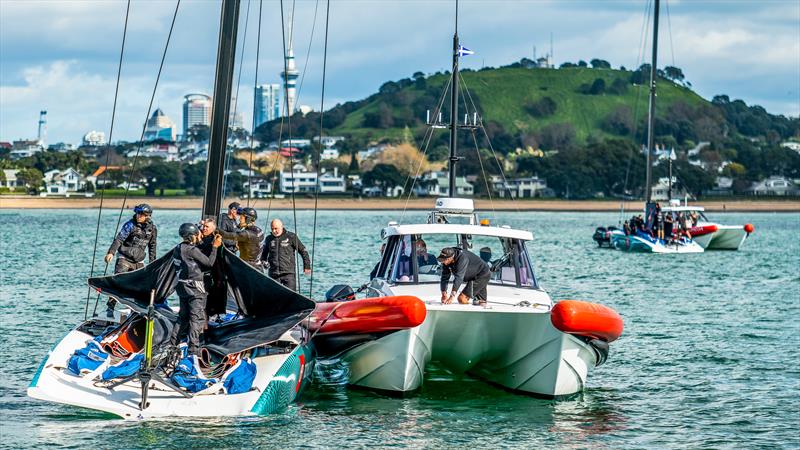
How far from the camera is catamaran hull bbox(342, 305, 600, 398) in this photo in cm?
1658

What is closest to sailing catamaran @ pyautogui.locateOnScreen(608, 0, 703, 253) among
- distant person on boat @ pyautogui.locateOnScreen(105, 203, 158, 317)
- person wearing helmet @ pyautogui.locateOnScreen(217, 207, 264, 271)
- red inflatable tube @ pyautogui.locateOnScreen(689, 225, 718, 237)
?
red inflatable tube @ pyautogui.locateOnScreen(689, 225, 718, 237)

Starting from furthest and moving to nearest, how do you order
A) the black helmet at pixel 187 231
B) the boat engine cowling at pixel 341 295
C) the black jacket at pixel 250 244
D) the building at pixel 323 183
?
the building at pixel 323 183
the boat engine cowling at pixel 341 295
the black jacket at pixel 250 244
the black helmet at pixel 187 231

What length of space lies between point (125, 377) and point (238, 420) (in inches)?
62.5

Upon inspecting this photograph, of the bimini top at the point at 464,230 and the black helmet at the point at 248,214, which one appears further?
the black helmet at the point at 248,214

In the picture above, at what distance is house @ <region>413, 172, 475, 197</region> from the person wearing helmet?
6206 inches

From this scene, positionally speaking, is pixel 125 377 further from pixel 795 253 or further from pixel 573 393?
pixel 795 253

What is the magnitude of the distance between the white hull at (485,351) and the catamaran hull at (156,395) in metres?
1.56

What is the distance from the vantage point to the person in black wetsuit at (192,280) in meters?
15.7

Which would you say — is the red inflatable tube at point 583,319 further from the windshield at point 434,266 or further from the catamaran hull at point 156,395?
the catamaran hull at point 156,395

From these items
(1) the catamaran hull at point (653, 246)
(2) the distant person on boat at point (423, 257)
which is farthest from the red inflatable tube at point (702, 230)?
(2) the distant person on boat at point (423, 257)

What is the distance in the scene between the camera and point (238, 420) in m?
15.2

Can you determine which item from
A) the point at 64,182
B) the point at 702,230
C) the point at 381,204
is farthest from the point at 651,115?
the point at 64,182

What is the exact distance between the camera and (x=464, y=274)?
16938 mm

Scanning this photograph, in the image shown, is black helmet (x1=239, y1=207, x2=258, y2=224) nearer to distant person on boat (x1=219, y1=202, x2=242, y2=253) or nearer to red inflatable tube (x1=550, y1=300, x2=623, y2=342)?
distant person on boat (x1=219, y1=202, x2=242, y2=253)
